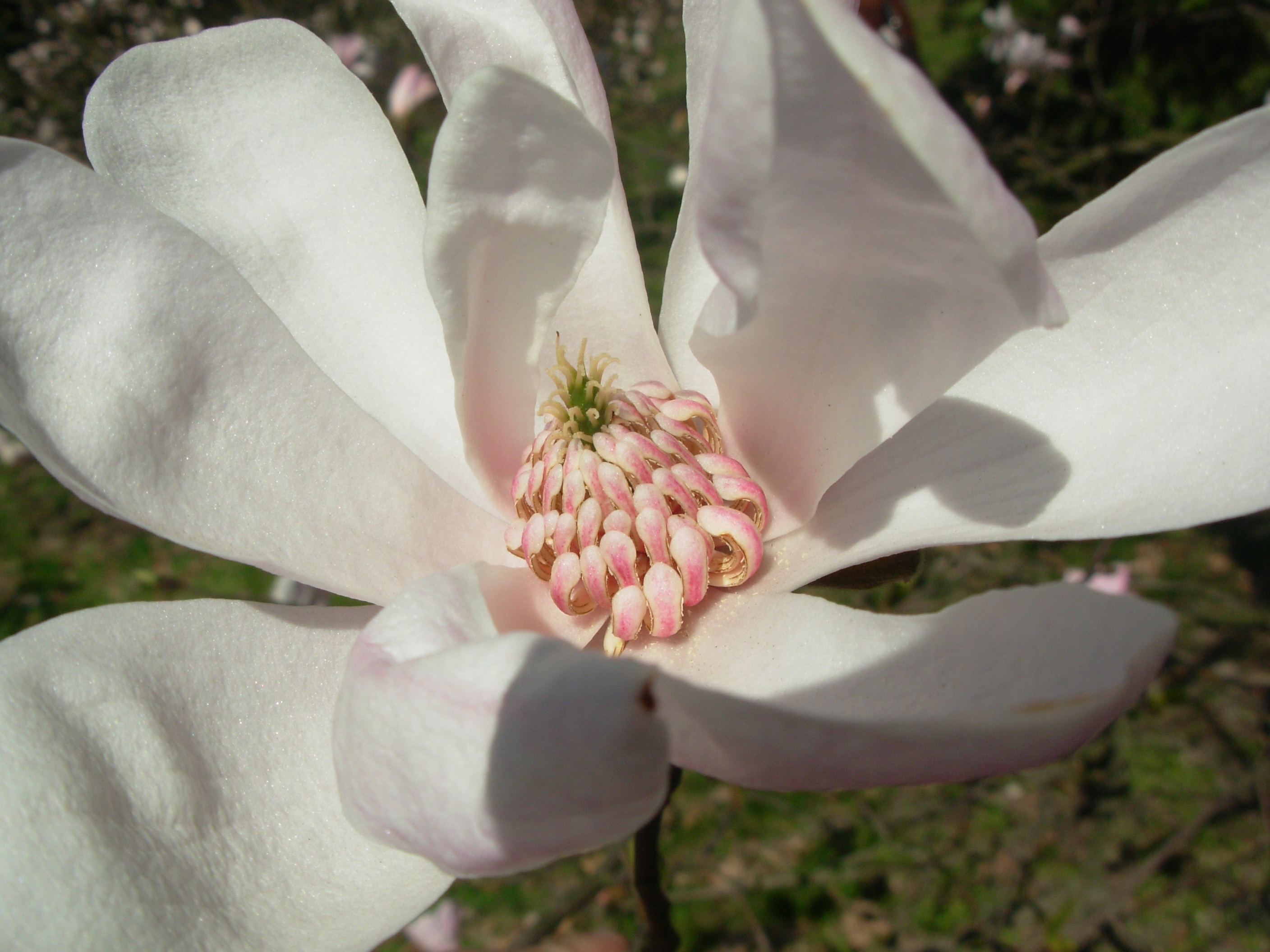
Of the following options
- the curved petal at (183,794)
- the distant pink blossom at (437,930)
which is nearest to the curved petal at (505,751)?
the curved petal at (183,794)

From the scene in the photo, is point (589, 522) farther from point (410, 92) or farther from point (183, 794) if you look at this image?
point (410, 92)

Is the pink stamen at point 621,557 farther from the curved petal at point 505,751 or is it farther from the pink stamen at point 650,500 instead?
the curved petal at point 505,751

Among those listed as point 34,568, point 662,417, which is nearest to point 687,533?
point 662,417

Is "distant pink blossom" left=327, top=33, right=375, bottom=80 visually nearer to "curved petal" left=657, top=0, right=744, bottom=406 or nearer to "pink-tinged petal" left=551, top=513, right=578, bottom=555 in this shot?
"curved petal" left=657, top=0, right=744, bottom=406

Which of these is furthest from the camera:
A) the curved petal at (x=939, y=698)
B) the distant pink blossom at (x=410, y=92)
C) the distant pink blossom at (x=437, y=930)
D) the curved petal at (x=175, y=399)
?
the distant pink blossom at (x=410, y=92)

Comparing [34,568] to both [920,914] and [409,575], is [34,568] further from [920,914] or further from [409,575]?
[409,575]

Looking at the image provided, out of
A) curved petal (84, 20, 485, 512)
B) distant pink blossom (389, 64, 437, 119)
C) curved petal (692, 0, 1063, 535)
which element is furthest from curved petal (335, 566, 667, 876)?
distant pink blossom (389, 64, 437, 119)
